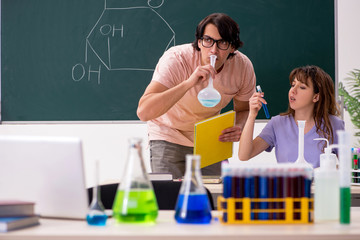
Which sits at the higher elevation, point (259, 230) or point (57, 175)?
point (57, 175)

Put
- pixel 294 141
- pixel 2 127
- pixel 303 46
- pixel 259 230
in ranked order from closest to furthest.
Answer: pixel 259 230, pixel 294 141, pixel 303 46, pixel 2 127

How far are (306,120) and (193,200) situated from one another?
1565 millimetres

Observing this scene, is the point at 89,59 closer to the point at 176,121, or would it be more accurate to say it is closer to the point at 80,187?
the point at 176,121

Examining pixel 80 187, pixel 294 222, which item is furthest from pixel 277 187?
pixel 80 187

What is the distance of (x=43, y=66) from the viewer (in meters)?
3.50

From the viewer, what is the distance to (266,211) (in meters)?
1.08

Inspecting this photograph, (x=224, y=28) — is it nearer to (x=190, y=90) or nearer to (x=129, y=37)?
(x=190, y=90)

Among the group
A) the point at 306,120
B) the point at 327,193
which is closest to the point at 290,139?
the point at 306,120

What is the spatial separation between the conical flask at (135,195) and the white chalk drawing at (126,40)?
2.39m

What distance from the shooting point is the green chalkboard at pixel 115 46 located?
3.36 meters

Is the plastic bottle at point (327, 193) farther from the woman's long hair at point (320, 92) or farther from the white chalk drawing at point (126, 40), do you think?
the white chalk drawing at point (126, 40)

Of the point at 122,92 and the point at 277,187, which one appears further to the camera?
the point at 122,92

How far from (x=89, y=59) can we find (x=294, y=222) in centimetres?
267

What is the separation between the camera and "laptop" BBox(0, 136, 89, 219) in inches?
42.3
